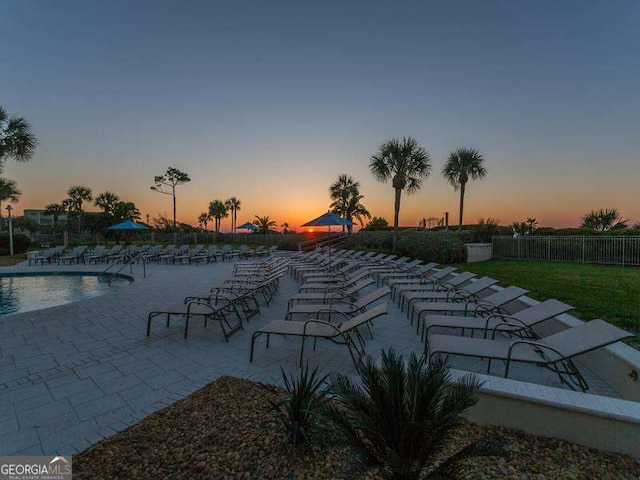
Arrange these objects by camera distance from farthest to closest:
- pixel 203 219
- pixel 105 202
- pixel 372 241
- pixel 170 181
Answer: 1. pixel 203 219
2. pixel 170 181
3. pixel 105 202
4. pixel 372 241

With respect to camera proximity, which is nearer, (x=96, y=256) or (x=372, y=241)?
(x=96, y=256)

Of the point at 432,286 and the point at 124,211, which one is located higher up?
the point at 124,211

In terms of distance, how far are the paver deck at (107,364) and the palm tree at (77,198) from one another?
41093 mm

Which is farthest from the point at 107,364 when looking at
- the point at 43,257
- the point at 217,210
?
the point at 217,210

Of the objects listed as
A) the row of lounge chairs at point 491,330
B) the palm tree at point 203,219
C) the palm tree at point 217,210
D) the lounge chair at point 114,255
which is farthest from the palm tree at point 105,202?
the row of lounge chairs at point 491,330

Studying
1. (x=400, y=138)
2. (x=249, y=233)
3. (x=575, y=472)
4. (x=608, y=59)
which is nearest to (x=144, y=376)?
(x=575, y=472)

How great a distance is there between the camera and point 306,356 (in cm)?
422

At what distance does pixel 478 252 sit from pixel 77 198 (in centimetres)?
4630

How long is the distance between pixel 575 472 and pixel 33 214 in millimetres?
129239

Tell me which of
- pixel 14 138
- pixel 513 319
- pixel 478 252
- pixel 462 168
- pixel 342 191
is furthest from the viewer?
pixel 342 191

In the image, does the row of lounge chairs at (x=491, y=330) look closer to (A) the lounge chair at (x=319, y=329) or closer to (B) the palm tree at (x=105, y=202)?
(A) the lounge chair at (x=319, y=329)

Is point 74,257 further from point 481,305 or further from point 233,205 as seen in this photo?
point 233,205

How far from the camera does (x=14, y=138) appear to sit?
12016 millimetres

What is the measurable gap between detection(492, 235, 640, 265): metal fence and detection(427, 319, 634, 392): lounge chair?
14.5 m
